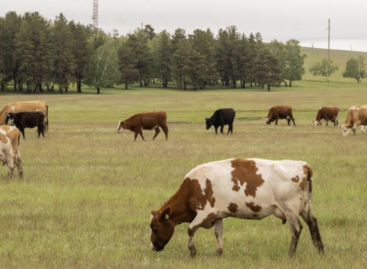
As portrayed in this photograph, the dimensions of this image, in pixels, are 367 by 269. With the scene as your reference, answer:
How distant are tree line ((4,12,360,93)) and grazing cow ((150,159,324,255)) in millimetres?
98170

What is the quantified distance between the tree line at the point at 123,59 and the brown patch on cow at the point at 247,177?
98.4 metres

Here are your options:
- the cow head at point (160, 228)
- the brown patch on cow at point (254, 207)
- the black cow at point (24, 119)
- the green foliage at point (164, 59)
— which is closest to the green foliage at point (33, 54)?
the green foliage at point (164, 59)

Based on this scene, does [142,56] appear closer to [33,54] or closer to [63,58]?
[63,58]

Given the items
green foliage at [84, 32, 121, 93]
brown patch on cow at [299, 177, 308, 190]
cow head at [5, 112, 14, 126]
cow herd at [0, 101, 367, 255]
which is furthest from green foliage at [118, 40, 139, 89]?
brown patch on cow at [299, 177, 308, 190]

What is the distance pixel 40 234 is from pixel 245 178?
3.89 m

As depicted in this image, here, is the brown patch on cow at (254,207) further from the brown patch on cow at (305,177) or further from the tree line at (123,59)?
the tree line at (123,59)

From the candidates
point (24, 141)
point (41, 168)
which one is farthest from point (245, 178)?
point (24, 141)

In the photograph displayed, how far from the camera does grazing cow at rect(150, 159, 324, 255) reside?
8570 mm

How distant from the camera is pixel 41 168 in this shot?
734 inches

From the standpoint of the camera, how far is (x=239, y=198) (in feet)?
28.6

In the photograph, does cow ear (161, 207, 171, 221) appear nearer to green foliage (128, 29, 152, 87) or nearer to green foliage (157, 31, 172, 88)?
green foliage (157, 31, 172, 88)

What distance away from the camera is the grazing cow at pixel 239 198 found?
28.1ft

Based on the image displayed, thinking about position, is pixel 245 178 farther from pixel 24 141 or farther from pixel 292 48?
pixel 292 48

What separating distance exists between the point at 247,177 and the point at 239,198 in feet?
1.13
